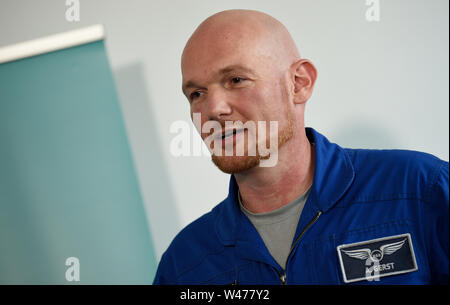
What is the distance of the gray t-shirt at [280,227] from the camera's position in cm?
104

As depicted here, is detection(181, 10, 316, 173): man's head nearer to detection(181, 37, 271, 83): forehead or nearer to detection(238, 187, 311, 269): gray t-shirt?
detection(181, 37, 271, 83): forehead

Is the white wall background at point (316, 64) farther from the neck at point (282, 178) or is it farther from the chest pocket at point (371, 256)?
the chest pocket at point (371, 256)

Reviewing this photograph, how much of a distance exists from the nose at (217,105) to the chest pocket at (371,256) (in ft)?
1.09

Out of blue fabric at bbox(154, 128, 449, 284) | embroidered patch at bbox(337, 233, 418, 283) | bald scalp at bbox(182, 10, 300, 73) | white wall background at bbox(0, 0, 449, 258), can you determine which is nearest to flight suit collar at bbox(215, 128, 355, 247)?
blue fabric at bbox(154, 128, 449, 284)

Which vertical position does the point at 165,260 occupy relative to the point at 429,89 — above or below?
below

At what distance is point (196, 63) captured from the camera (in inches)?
41.9

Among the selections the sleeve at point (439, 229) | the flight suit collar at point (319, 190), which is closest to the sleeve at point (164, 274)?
the flight suit collar at point (319, 190)

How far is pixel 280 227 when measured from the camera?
107 cm

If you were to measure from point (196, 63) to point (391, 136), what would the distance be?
0.71 m

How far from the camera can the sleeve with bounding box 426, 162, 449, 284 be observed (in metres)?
0.90

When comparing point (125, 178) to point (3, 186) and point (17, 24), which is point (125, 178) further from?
point (17, 24)

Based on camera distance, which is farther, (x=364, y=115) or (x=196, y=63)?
(x=364, y=115)

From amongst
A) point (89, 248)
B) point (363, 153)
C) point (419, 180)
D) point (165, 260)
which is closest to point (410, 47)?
point (363, 153)

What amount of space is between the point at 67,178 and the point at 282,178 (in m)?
0.77
